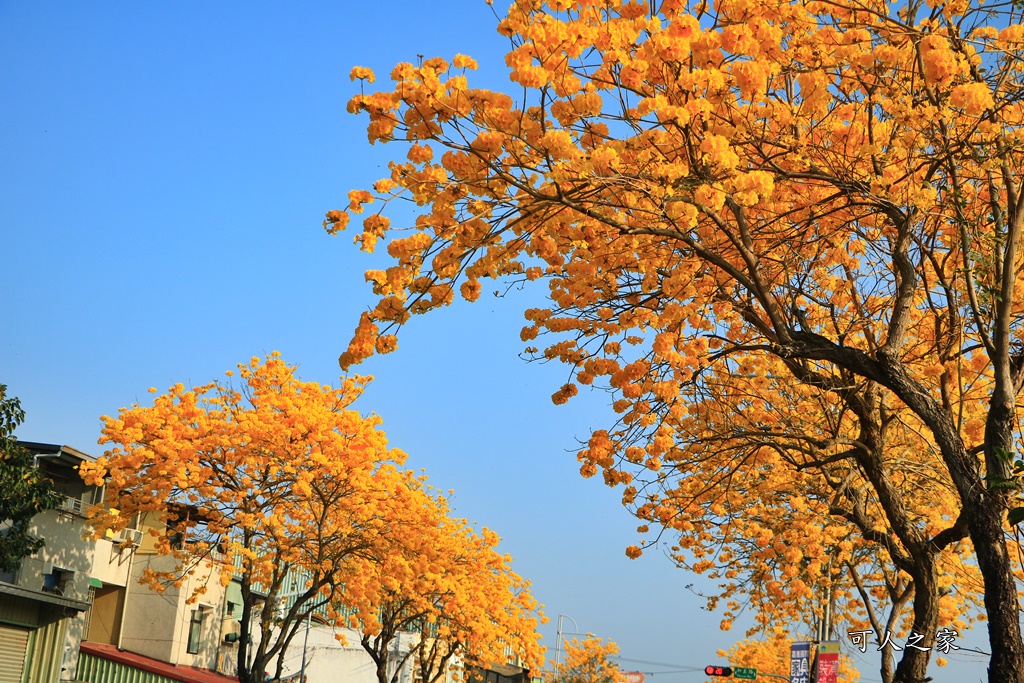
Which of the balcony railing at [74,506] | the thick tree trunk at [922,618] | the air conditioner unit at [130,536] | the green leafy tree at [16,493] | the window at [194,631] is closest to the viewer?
the thick tree trunk at [922,618]

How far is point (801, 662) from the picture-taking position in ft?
58.7

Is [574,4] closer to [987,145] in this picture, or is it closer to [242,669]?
[987,145]

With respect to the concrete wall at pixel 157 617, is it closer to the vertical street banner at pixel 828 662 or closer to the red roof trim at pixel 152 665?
the red roof trim at pixel 152 665

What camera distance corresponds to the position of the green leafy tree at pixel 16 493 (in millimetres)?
15555

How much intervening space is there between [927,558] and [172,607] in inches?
717

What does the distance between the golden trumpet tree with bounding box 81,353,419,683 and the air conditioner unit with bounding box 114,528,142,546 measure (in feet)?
10.9

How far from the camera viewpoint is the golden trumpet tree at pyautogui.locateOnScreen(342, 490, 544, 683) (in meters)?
20.2

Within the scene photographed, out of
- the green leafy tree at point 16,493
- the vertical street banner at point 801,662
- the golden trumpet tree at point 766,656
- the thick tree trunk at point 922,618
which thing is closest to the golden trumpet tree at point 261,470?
the green leafy tree at point 16,493

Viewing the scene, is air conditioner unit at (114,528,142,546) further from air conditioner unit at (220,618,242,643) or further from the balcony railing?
air conditioner unit at (220,618,242,643)

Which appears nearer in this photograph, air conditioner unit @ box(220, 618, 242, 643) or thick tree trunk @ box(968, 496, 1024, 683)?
thick tree trunk @ box(968, 496, 1024, 683)

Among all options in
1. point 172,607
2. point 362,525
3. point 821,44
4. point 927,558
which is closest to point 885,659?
point 927,558

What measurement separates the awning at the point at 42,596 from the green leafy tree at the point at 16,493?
15.9 inches

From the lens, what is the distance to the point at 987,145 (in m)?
7.84

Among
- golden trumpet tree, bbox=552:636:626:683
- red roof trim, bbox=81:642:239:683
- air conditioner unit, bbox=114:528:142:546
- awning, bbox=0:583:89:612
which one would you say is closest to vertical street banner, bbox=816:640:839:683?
awning, bbox=0:583:89:612
